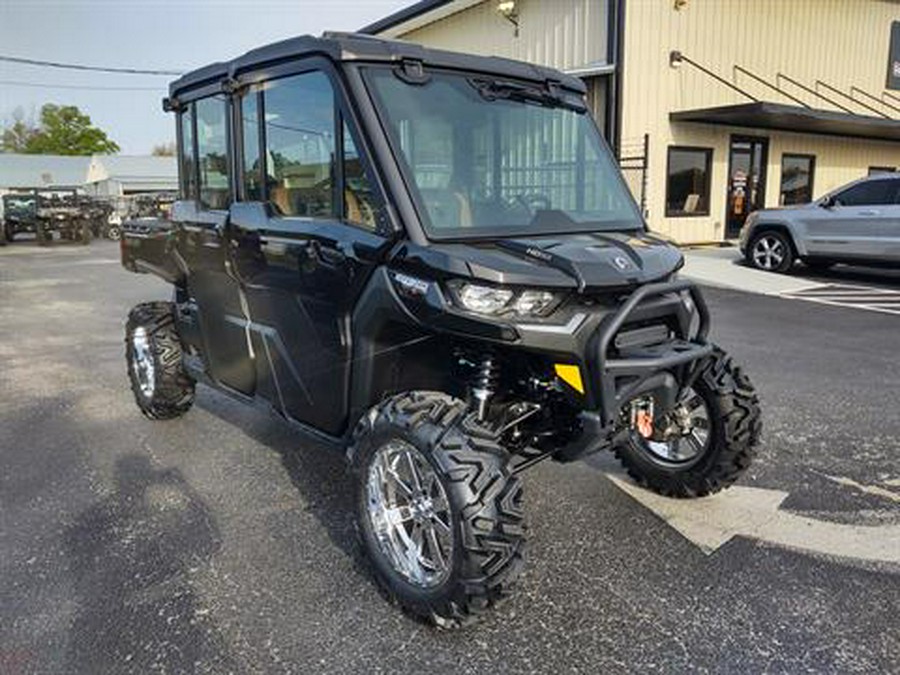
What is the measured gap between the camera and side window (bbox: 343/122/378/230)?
291cm

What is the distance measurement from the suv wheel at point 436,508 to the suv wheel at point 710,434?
109cm

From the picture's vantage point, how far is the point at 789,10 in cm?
1764

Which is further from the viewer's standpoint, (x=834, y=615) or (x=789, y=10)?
(x=789, y=10)

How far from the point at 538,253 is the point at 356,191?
32.8 inches

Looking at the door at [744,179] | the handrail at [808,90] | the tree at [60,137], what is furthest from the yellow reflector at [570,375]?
the tree at [60,137]

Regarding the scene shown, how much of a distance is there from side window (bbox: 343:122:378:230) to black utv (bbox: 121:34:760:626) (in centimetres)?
1

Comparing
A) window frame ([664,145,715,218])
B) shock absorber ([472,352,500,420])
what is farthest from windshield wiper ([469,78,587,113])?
window frame ([664,145,715,218])

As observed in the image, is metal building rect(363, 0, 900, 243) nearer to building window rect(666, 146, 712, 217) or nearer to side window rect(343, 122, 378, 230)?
building window rect(666, 146, 712, 217)

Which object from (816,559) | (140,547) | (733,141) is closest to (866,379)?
(816,559)

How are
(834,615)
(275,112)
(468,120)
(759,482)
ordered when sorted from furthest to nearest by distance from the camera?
(759,482)
(275,112)
(468,120)
(834,615)


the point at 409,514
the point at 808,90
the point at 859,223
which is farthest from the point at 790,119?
the point at 409,514

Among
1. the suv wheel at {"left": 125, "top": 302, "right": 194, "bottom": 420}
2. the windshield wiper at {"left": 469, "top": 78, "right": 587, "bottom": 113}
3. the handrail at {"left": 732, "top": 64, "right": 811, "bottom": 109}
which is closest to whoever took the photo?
the windshield wiper at {"left": 469, "top": 78, "right": 587, "bottom": 113}

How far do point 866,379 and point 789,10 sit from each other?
1508 centimetres

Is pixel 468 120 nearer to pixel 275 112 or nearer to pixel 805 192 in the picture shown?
pixel 275 112
